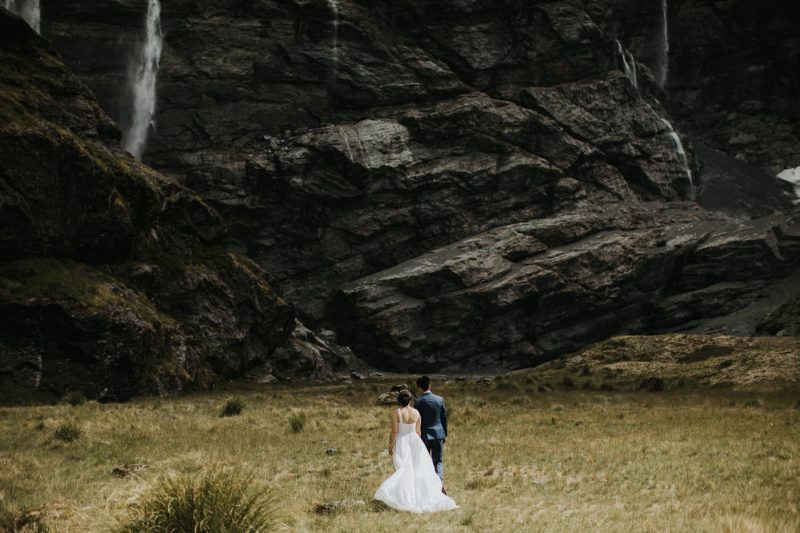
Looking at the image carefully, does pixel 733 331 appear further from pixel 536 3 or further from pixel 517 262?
pixel 536 3

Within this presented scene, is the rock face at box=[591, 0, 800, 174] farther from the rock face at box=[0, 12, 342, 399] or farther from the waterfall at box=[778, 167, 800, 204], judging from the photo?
the rock face at box=[0, 12, 342, 399]

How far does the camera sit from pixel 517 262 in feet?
378

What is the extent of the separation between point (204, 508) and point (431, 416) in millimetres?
6629

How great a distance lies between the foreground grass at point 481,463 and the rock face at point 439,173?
258 ft

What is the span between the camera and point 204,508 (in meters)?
9.13

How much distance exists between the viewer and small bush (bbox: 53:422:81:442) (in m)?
22.3

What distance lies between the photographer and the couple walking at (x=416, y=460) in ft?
41.6

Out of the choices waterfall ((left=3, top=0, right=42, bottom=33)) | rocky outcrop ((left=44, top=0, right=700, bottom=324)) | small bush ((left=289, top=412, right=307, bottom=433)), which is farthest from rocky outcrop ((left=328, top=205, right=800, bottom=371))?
small bush ((left=289, top=412, right=307, bottom=433))

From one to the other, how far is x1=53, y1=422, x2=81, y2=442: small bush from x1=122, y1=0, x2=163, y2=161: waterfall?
103 m

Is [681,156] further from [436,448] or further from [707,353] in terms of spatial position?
[436,448]

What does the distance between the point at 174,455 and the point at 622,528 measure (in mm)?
13149

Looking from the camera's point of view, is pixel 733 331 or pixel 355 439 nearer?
pixel 355 439

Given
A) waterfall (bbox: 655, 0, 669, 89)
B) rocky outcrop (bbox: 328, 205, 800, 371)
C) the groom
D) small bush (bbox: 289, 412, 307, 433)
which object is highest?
waterfall (bbox: 655, 0, 669, 89)

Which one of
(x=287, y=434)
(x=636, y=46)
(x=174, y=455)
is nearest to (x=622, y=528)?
(x=174, y=455)
